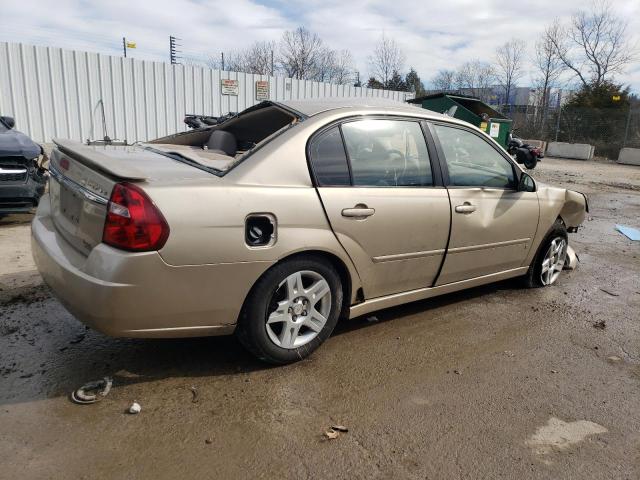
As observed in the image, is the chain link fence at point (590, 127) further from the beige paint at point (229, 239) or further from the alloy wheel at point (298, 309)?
the alloy wheel at point (298, 309)

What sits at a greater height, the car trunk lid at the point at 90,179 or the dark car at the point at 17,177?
the car trunk lid at the point at 90,179

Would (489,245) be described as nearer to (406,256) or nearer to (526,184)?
(526,184)

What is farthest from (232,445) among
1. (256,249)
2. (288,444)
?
(256,249)

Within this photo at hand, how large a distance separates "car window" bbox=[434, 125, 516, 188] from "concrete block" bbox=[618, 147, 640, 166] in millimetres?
23363

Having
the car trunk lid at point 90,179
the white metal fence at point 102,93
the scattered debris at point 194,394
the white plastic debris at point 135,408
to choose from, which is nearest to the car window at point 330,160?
the car trunk lid at point 90,179

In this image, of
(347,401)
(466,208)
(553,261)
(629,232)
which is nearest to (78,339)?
(347,401)

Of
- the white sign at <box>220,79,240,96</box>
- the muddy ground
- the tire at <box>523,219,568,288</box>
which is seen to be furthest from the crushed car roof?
the white sign at <box>220,79,240,96</box>

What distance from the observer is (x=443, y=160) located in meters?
3.68

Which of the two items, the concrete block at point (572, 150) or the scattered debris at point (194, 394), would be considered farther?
the concrete block at point (572, 150)

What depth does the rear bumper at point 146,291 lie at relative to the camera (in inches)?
95.3

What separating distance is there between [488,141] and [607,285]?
224 cm

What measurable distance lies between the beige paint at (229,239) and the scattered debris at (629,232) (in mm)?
5027

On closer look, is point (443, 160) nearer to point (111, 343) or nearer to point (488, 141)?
point (488, 141)

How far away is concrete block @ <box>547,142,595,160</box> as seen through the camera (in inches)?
987
